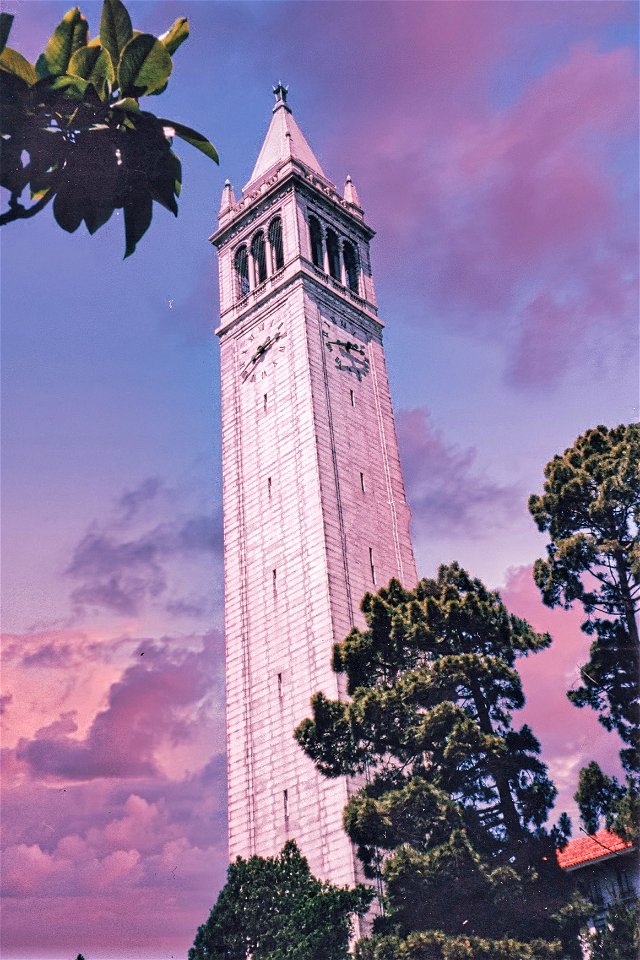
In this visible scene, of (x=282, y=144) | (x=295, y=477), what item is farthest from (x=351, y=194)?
→ (x=295, y=477)

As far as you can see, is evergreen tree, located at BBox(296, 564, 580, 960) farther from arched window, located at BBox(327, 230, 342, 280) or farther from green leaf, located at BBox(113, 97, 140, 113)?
arched window, located at BBox(327, 230, 342, 280)

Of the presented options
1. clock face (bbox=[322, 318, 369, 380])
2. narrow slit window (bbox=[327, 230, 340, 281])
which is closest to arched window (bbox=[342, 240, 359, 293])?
narrow slit window (bbox=[327, 230, 340, 281])

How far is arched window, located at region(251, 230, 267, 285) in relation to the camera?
193 ft

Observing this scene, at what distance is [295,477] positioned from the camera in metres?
48.1

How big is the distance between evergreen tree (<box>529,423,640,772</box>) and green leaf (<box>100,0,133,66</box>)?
68.6 feet

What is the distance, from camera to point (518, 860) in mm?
22938

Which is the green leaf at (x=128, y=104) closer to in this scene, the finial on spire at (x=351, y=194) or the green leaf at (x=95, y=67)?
the green leaf at (x=95, y=67)

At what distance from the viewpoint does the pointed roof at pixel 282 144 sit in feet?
203

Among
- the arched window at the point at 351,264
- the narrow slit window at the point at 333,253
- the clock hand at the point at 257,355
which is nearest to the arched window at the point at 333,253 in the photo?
the narrow slit window at the point at 333,253

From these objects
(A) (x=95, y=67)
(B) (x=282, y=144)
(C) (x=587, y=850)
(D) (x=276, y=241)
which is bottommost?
(C) (x=587, y=850)

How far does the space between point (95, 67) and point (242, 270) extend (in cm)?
5631

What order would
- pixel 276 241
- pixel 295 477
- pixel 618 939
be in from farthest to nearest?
pixel 276 241, pixel 295 477, pixel 618 939

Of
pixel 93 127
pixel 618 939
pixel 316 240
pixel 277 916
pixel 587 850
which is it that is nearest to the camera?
pixel 93 127

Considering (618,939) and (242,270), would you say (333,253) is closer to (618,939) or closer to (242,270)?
(242,270)
